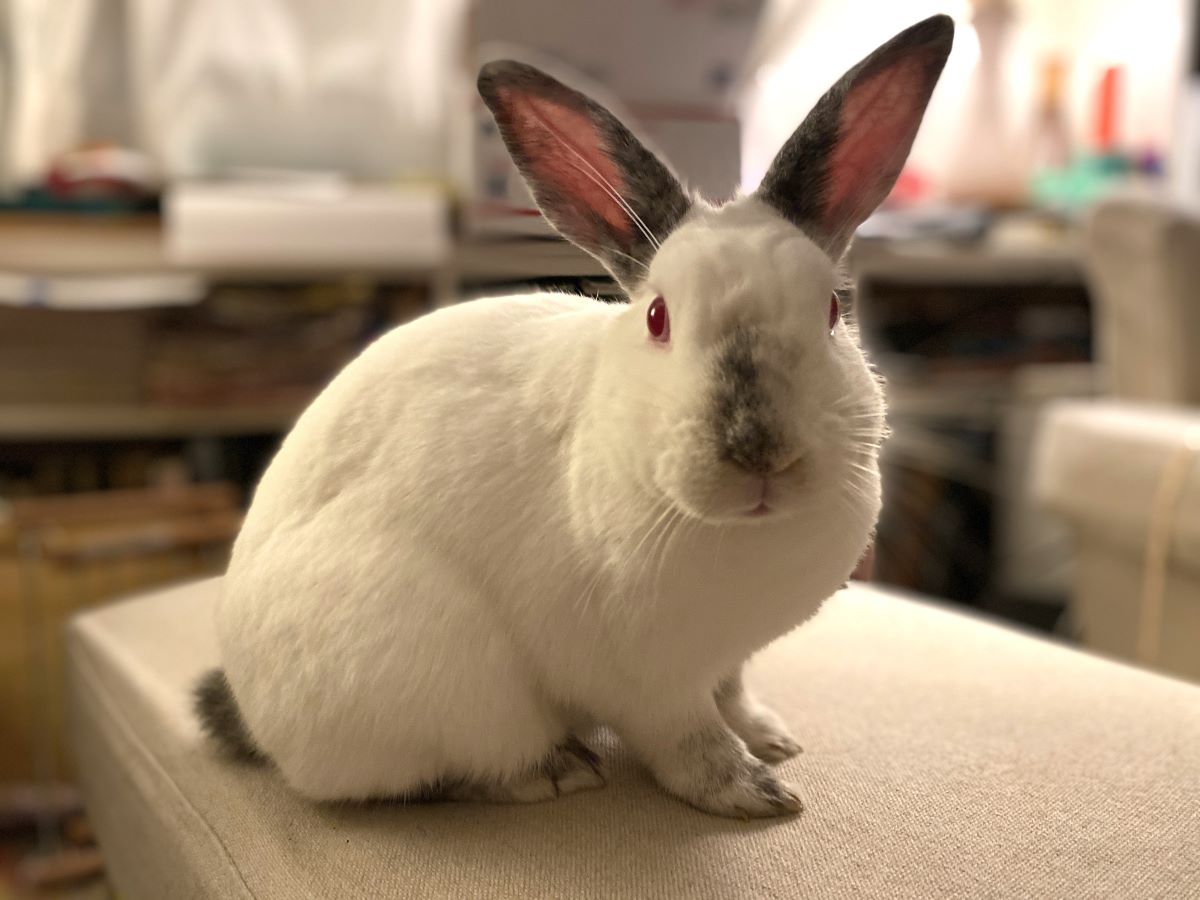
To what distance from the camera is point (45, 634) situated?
1.71 meters

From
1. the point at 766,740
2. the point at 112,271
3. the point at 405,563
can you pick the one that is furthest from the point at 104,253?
the point at 766,740

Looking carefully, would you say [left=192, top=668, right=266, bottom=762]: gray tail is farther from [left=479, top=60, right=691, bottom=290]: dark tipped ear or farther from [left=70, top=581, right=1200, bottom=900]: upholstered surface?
[left=479, top=60, right=691, bottom=290]: dark tipped ear

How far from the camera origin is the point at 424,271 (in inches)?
79.8

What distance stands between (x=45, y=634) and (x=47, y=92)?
1.09m

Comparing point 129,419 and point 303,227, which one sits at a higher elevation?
point 303,227

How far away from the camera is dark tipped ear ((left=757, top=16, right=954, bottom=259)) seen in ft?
1.95

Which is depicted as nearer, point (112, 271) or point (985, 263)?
point (112, 271)

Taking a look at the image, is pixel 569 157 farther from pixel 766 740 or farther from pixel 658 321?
pixel 766 740

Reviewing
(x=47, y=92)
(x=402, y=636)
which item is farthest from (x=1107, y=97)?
(x=402, y=636)

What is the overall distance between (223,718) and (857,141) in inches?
23.8

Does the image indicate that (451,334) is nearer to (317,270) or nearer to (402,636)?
(402,636)

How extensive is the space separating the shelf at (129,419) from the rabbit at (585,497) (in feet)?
4.21

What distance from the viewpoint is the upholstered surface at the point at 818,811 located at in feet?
2.10

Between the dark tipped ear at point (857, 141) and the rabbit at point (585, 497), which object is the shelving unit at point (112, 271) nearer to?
the rabbit at point (585, 497)
